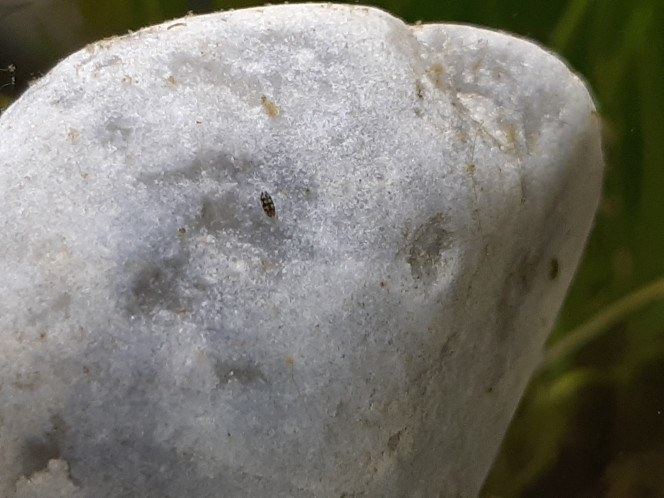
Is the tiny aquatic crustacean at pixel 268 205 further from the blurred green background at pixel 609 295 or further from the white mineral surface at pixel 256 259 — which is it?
the blurred green background at pixel 609 295

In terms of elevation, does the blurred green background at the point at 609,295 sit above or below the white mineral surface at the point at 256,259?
below

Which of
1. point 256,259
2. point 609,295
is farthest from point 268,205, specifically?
A: point 609,295

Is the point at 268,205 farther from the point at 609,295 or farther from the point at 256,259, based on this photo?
the point at 609,295

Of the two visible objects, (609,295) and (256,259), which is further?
(609,295)

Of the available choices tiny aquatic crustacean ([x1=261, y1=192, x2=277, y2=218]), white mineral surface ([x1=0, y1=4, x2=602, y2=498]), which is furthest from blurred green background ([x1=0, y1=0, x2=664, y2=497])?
tiny aquatic crustacean ([x1=261, y1=192, x2=277, y2=218])

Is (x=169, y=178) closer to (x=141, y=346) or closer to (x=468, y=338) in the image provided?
(x=141, y=346)

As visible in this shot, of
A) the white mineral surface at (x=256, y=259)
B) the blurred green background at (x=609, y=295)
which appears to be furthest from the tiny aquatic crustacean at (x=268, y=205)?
the blurred green background at (x=609, y=295)
